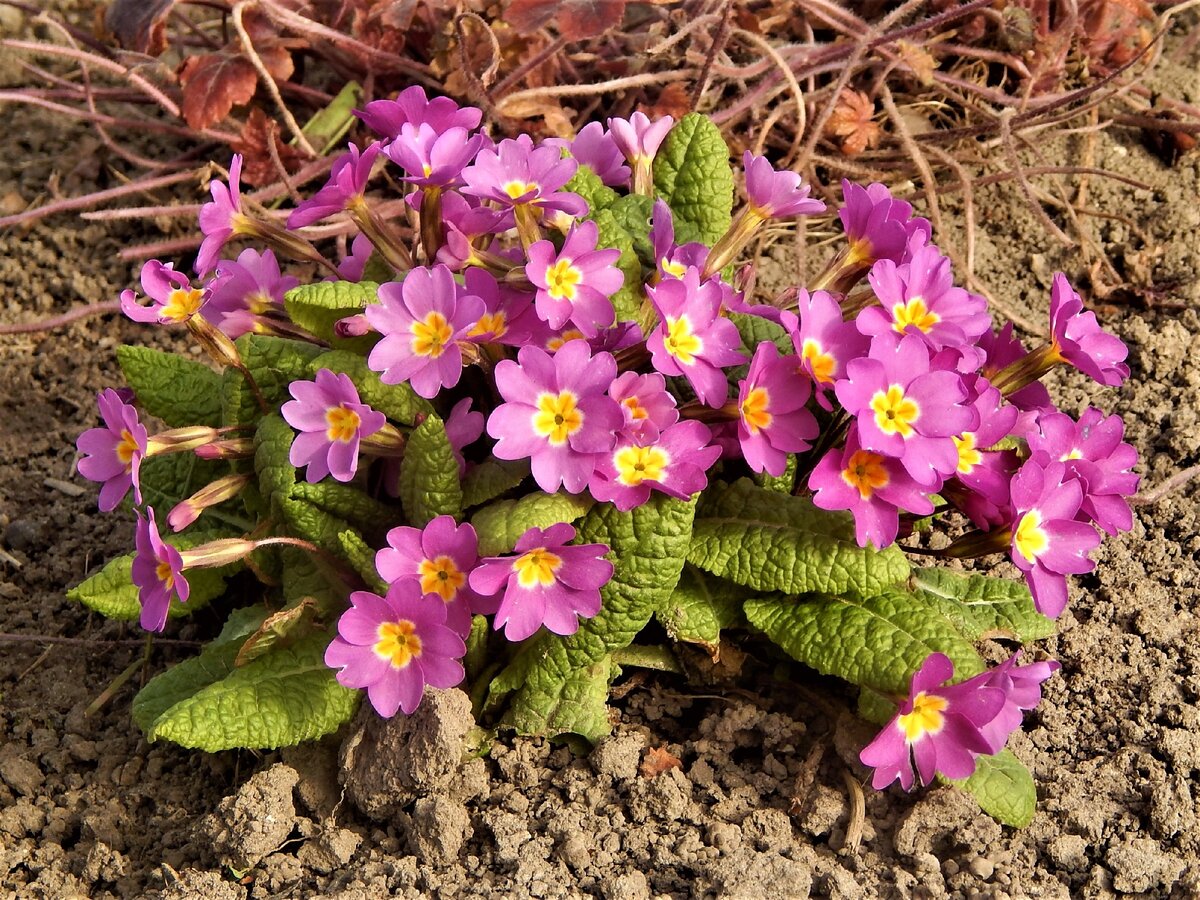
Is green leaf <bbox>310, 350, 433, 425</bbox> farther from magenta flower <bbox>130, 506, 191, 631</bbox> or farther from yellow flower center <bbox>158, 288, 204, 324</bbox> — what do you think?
magenta flower <bbox>130, 506, 191, 631</bbox>

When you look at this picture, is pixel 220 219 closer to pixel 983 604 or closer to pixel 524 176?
pixel 524 176

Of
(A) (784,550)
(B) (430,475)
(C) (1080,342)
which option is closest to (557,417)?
(B) (430,475)

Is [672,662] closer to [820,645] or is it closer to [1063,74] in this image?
[820,645]

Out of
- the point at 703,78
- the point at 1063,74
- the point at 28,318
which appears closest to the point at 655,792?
the point at 703,78

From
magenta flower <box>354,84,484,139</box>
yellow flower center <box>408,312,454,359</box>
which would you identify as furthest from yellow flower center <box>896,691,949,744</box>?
magenta flower <box>354,84,484,139</box>

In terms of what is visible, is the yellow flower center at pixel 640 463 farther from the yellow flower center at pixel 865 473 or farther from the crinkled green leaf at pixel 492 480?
the yellow flower center at pixel 865 473

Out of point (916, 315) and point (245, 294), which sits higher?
point (916, 315)
